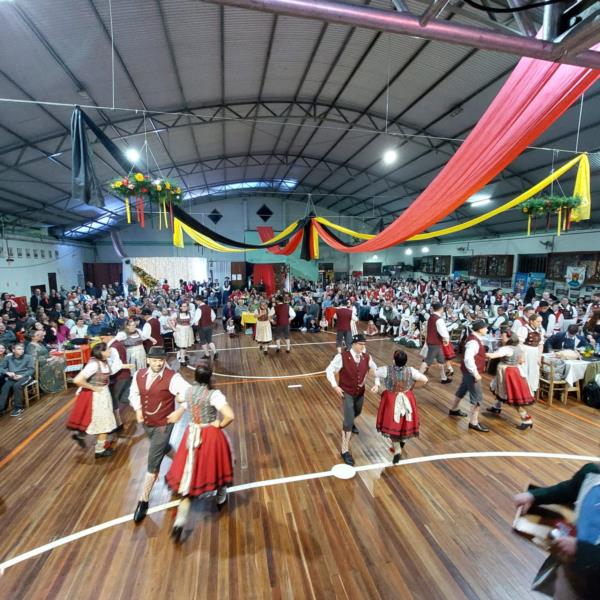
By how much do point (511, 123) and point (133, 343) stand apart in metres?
4.69

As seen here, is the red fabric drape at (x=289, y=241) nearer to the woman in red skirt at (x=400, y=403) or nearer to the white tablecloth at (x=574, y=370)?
the woman in red skirt at (x=400, y=403)

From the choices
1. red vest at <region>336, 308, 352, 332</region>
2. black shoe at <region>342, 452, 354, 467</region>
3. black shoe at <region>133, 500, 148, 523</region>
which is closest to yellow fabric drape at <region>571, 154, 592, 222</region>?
red vest at <region>336, 308, 352, 332</region>

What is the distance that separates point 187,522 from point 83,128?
13.3ft

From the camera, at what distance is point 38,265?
1270cm

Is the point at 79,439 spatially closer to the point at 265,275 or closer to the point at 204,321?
the point at 204,321

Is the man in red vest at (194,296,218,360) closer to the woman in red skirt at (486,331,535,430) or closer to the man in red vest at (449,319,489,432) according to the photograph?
the man in red vest at (449,319,489,432)

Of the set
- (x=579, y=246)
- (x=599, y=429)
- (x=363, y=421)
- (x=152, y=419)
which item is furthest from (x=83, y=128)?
(x=579, y=246)

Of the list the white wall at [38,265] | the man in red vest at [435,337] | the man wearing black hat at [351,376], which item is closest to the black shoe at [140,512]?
the man wearing black hat at [351,376]

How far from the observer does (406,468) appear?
119 inches

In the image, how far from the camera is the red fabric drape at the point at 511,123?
183 cm

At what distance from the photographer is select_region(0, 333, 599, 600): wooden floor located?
192cm

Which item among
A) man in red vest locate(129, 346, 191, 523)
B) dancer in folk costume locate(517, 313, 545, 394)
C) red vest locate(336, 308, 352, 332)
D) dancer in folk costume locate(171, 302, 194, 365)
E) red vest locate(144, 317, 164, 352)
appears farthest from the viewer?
red vest locate(336, 308, 352, 332)

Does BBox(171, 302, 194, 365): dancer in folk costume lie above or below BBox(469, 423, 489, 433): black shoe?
above

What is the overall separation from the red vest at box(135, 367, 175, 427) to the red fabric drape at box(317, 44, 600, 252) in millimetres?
3092
